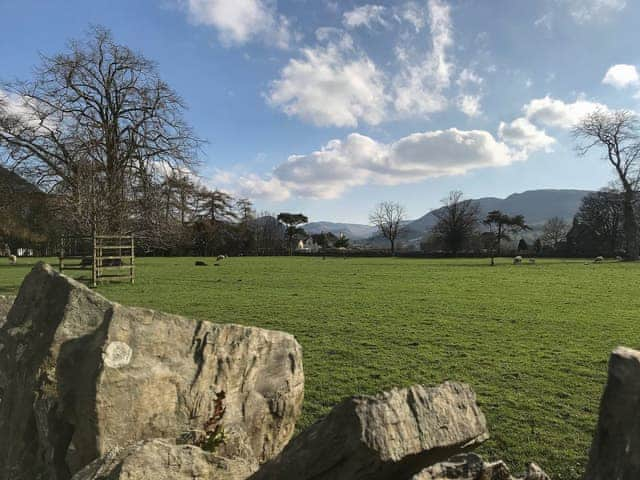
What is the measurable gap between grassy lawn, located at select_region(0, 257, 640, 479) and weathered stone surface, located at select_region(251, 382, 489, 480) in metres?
2.22

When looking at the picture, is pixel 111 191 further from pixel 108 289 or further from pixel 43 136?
pixel 108 289

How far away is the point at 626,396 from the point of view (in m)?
1.60

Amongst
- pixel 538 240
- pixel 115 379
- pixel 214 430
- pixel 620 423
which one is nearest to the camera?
pixel 620 423

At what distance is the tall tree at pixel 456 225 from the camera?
80.8 m

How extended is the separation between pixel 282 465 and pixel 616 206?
285 ft

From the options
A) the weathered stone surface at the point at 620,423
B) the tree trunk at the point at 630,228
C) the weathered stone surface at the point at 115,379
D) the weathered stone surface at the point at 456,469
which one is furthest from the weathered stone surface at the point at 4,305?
the tree trunk at the point at 630,228

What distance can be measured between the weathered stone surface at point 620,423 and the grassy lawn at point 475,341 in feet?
8.41

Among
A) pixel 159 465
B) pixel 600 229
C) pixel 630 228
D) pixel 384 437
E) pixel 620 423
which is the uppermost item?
pixel 600 229

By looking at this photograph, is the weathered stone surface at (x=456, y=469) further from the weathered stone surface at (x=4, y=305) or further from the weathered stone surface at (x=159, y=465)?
the weathered stone surface at (x=4, y=305)

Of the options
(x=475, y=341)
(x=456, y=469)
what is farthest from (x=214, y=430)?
(x=475, y=341)

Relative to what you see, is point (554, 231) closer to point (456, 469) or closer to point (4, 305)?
point (4, 305)

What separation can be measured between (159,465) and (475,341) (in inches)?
301

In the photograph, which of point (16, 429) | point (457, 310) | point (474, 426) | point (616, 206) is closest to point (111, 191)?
point (457, 310)

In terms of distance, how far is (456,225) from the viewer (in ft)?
268
